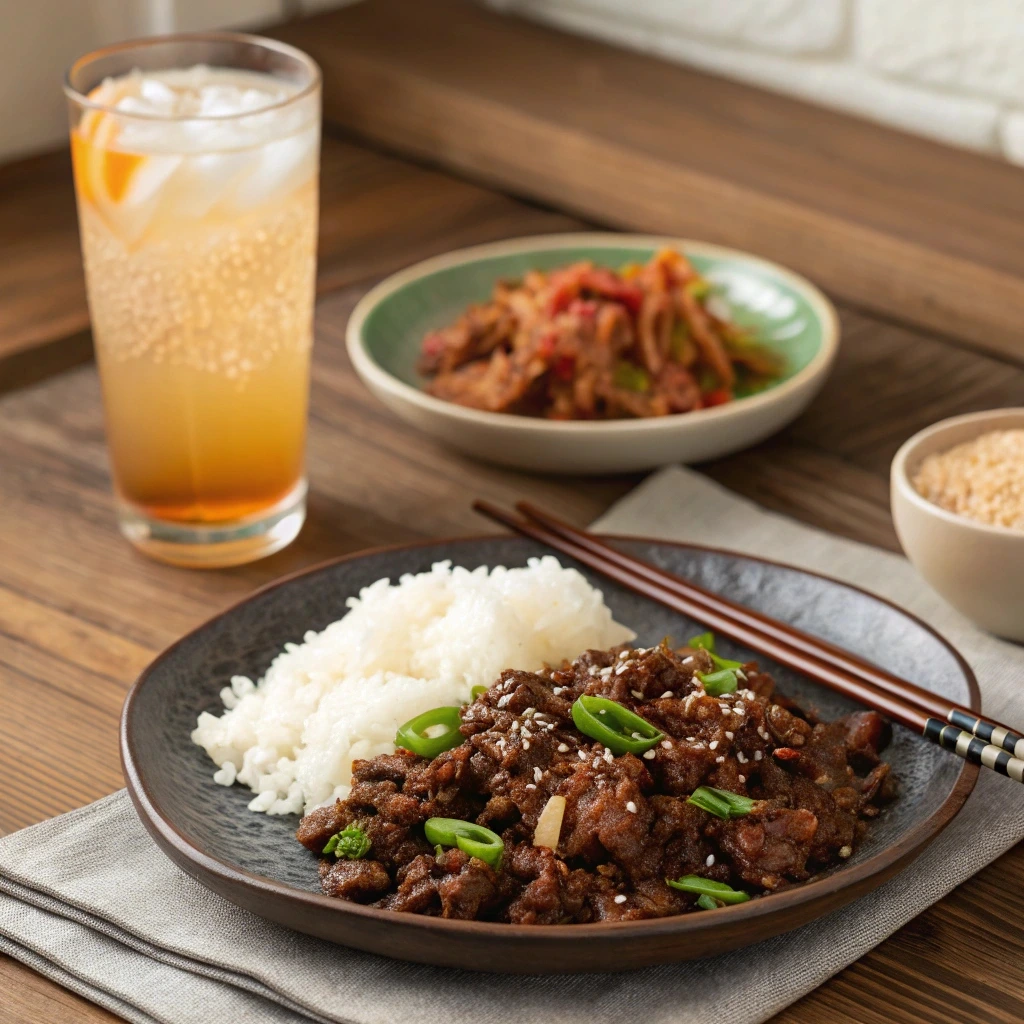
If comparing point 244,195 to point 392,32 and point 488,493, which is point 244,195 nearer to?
point 488,493

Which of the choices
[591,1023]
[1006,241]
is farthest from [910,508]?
[1006,241]

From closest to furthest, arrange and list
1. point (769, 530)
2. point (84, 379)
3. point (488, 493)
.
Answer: point (769, 530)
point (488, 493)
point (84, 379)

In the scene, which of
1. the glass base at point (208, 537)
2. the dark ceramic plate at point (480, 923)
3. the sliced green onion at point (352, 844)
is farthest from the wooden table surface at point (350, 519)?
the sliced green onion at point (352, 844)

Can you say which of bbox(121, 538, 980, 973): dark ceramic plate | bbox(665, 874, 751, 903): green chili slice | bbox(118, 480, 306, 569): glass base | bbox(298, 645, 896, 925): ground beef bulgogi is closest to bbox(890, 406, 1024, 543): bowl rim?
bbox(121, 538, 980, 973): dark ceramic plate

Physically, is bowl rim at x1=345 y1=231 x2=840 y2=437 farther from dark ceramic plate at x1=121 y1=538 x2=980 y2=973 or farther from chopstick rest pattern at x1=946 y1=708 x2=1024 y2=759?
chopstick rest pattern at x1=946 y1=708 x2=1024 y2=759

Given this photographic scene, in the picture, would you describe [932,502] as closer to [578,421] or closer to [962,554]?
[962,554]

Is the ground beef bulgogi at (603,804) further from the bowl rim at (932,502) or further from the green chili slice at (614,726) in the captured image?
the bowl rim at (932,502)
